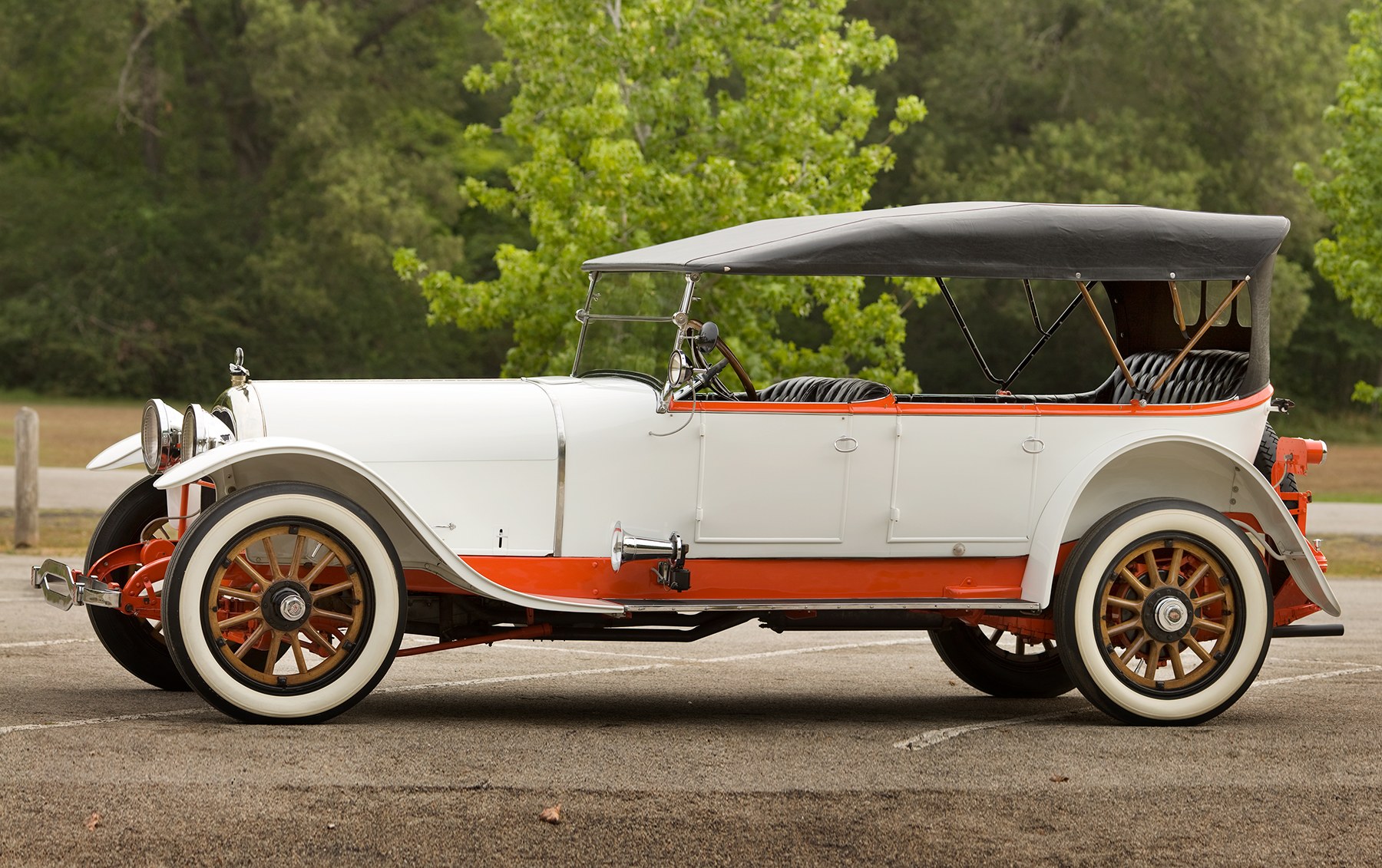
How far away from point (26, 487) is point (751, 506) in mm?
9528

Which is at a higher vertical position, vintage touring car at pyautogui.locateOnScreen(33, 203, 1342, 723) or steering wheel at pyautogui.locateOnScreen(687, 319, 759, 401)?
steering wheel at pyautogui.locateOnScreen(687, 319, 759, 401)

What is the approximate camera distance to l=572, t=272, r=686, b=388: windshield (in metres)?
6.94

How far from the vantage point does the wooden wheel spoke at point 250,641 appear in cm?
607

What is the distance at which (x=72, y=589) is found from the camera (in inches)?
250

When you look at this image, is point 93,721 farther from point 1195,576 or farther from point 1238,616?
point 1238,616

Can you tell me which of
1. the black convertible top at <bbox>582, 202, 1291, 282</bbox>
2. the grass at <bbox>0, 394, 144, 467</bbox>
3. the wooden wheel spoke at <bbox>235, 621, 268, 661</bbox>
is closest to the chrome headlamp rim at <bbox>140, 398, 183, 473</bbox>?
the wooden wheel spoke at <bbox>235, 621, 268, 661</bbox>

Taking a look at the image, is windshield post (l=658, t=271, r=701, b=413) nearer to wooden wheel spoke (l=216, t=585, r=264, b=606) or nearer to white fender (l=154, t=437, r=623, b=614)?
white fender (l=154, t=437, r=623, b=614)

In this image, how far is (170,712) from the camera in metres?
6.47

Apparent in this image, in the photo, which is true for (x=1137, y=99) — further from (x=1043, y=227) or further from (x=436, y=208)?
(x=1043, y=227)

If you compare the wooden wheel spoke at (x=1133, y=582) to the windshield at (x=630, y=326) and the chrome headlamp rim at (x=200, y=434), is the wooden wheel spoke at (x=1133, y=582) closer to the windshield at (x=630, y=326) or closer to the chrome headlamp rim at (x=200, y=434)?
the windshield at (x=630, y=326)

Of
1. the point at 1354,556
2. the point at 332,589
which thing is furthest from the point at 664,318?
the point at 1354,556

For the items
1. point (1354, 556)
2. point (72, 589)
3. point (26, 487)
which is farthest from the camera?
point (1354, 556)

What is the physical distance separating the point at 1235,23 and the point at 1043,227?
38.8m

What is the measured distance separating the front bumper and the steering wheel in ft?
7.82
